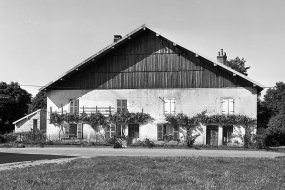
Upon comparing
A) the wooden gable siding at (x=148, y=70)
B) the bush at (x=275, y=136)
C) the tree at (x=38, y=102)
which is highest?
the wooden gable siding at (x=148, y=70)

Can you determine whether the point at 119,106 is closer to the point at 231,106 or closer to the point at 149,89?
the point at 149,89

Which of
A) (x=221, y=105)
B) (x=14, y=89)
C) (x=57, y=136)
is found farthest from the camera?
(x=14, y=89)

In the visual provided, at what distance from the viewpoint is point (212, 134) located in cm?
3388

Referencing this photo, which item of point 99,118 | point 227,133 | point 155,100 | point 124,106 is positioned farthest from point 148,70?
point 227,133

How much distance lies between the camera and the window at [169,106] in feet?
112

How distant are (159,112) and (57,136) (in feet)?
32.3

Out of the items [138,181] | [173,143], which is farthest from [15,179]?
[173,143]

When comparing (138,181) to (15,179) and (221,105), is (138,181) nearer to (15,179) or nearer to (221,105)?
(15,179)

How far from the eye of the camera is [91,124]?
35.3 meters

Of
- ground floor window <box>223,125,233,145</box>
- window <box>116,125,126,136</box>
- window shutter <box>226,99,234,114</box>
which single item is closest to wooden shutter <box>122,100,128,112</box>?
window <box>116,125,126,136</box>

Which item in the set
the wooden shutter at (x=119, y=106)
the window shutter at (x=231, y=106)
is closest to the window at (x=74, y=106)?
the wooden shutter at (x=119, y=106)

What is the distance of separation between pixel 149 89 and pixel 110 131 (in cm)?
530

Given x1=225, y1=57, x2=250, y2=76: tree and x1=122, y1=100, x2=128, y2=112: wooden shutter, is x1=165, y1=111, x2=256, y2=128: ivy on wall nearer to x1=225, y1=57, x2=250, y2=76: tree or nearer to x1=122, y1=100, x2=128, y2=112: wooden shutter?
x1=122, y1=100, x2=128, y2=112: wooden shutter

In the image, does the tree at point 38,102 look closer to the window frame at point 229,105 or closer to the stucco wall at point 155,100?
the stucco wall at point 155,100
